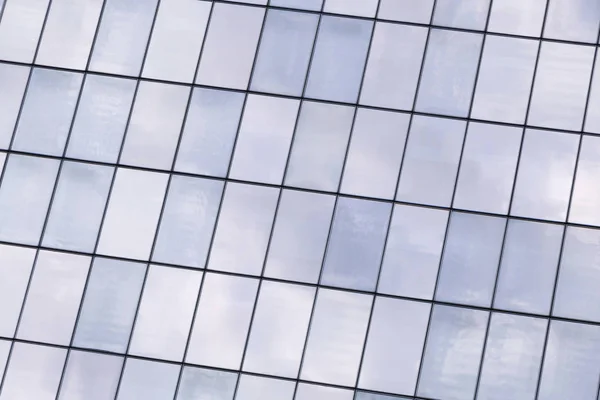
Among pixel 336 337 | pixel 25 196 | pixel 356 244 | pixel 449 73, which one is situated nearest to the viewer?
pixel 336 337

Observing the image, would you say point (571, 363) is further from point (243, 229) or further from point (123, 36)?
point (123, 36)

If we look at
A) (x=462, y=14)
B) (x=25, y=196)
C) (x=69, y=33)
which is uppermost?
(x=462, y=14)

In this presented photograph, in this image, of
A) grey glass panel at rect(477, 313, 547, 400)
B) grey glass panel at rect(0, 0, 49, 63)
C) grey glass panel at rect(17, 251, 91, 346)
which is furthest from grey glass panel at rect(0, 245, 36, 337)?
grey glass panel at rect(477, 313, 547, 400)

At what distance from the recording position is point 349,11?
35.8 meters

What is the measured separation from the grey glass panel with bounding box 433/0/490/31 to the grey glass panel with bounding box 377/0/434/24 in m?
0.25

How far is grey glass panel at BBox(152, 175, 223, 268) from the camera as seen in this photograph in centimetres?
3438

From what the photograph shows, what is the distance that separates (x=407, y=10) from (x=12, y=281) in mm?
11641

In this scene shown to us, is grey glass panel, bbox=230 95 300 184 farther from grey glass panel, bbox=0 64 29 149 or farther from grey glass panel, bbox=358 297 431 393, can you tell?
grey glass panel, bbox=0 64 29 149

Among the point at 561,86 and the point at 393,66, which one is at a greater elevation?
the point at 561,86

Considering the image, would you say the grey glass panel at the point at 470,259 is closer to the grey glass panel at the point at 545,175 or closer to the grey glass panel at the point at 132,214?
the grey glass panel at the point at 545,175

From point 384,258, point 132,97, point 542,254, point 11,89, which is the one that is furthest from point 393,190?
point 11,89

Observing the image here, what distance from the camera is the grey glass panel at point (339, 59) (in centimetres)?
3519

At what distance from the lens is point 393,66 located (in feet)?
116

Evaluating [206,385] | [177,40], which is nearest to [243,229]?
[206,385]
